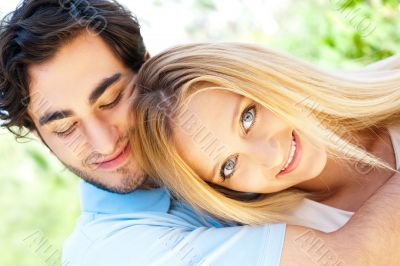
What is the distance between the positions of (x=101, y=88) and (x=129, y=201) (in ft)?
1.17

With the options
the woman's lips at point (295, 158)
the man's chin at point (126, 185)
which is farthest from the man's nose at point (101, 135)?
the woman's lips at point (295, 158)

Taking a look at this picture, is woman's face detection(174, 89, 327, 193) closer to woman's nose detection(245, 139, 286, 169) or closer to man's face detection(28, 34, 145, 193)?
woman's nose detection(245, 139, 286, 169)

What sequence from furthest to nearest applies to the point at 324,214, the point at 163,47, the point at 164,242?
1. the point at 163,47
2. the point at 324,214
3. the point at 164,242

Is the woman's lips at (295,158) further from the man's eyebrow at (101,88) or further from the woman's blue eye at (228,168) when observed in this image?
the man's eyebrow at (101,88)

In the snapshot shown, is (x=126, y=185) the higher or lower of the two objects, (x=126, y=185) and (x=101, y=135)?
the lower

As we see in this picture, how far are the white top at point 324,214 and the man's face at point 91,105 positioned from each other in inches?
20.0

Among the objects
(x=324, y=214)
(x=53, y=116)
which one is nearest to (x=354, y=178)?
(x=324, y=214)

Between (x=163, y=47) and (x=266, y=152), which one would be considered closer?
(x=266, y=152)

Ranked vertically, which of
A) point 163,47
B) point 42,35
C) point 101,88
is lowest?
point 163,47

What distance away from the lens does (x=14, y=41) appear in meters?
1.91

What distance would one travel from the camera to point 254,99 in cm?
169

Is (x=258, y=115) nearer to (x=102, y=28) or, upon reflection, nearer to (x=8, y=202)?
(x=102, y=28)

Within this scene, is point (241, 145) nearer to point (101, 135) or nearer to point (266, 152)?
point (266, 152)

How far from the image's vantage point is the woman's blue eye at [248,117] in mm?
1696
